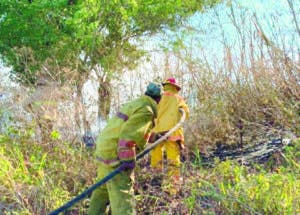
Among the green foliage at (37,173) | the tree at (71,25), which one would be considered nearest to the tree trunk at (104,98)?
the green foliage at (37,173)

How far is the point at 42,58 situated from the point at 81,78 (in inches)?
227

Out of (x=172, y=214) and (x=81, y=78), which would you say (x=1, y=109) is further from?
(x=172, y=214)

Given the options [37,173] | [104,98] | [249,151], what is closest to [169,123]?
[104,98]

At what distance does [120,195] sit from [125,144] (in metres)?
0.56

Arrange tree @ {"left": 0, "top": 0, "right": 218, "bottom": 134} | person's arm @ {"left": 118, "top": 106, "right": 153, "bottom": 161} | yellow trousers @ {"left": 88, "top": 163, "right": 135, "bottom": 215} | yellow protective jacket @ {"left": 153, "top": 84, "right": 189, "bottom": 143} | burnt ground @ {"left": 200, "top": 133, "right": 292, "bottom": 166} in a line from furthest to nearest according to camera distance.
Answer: tree @ {"left": 0, "top": 0, "right": 218, "bottom": 134}
burnt ground @ {"left": 200, "top": 133, "right": 292, "bottom": 166}
yellow protective jacket @ {"left": 153, "top": 84, "right": 189, "bottom": 143}
yellow trousers @ {"left": 88, "top": 163, "right": 135, "bottom": 215}
person's arm @ {"left": 118, "top": 106, "right": 153, "bottom": 161}

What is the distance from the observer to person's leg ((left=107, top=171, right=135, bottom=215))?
495 centimetres

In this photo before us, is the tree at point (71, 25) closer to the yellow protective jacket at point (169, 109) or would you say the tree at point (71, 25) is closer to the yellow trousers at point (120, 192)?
the yellow protective jacket at point (169, 109)

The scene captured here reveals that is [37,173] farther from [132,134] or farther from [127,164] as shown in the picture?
[132,134]

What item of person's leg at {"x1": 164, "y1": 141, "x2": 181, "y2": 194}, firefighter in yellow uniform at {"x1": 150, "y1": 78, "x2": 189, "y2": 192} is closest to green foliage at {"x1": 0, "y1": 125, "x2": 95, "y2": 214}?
firefighter in yellow uniform at {"x1": 150, "y1": 78, "x2": 189, "y2": 192}

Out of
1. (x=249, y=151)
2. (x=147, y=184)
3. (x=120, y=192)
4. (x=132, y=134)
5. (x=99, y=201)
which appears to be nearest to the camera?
(x=132, y=134)

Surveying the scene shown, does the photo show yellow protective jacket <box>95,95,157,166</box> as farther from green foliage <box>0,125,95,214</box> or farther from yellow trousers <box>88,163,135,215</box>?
green foliage <box>0,125,95,214</box>

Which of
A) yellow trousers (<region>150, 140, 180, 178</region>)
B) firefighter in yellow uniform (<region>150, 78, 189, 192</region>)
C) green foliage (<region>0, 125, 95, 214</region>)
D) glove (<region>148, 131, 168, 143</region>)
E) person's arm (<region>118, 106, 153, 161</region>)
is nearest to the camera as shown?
person's arm (<region>118, 106, 153, 161</region>)

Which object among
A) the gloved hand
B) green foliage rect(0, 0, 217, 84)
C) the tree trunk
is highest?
green foliage rect(0, 0, 217, 84)

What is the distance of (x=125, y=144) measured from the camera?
479cm
